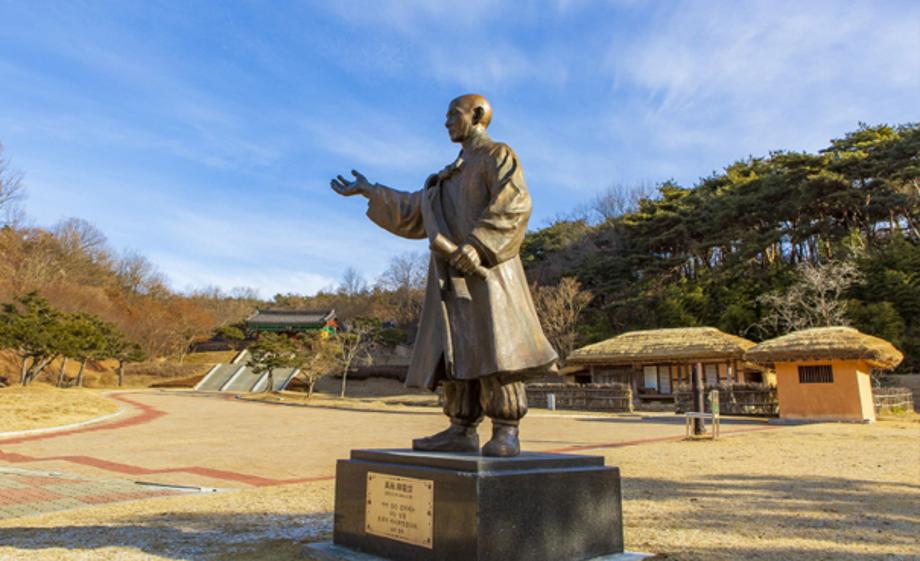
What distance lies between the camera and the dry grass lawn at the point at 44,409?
13938 mm

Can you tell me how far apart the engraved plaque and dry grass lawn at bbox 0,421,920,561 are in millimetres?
543

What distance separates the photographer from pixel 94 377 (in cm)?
3778

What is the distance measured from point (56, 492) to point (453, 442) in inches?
199

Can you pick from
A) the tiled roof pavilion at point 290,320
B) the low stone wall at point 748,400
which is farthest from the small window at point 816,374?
the tiled roof pavilion at point 290,320

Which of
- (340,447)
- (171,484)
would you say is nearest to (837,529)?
(171,484)

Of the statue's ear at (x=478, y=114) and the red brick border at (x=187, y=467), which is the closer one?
the statue's ear at (x=478, y=114)

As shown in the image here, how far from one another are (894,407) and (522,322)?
69.6 ft

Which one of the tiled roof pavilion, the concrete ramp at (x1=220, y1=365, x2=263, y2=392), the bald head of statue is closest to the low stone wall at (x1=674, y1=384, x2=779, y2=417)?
the bald head of statue

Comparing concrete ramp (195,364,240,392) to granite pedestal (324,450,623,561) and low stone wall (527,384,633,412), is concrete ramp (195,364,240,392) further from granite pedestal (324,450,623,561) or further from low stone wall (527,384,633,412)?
granite pedestal (324,450,623,561)

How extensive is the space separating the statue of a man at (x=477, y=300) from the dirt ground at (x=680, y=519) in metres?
1.24

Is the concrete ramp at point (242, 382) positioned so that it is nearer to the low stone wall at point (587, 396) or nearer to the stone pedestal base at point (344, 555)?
the low stone wall at point (587, 396)

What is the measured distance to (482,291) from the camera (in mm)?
3363

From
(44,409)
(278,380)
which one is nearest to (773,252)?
(278,380)

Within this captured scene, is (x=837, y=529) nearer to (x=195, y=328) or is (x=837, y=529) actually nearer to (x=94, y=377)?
(x=94, y=377)
